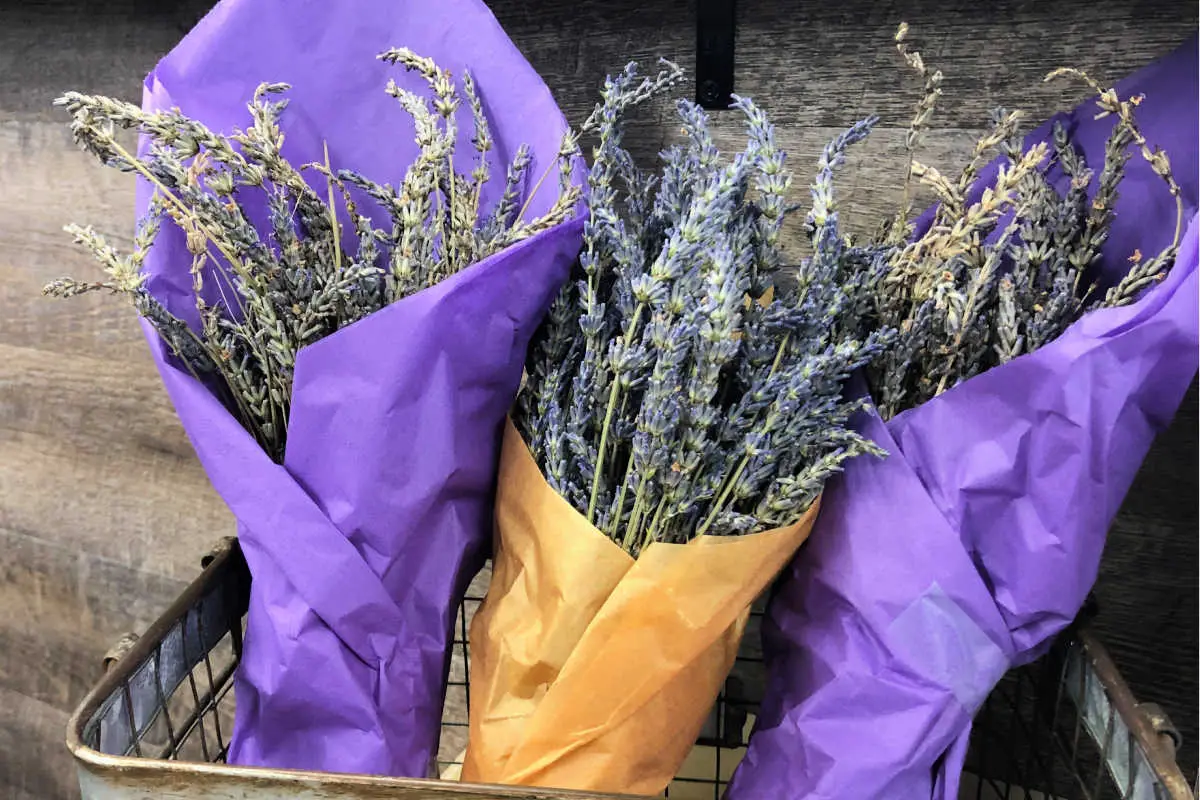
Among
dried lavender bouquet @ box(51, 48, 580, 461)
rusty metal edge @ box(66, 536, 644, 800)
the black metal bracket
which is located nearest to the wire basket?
rusty metal edge @ box(66, 536, 644, 800)

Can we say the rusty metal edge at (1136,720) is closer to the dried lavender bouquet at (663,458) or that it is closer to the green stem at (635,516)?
the dried lavender bouquet at (663,458)

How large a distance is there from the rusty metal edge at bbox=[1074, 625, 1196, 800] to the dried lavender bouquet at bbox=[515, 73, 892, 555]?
234 mm

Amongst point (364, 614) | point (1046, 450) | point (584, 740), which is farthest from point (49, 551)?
point (1046, 450)

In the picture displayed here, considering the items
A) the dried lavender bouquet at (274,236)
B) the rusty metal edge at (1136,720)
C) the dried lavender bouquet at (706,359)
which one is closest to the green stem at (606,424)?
the dried lavender bouquet at (706,359)

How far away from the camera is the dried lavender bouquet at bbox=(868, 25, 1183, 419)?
0.58 metres

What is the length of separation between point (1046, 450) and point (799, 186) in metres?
0.43

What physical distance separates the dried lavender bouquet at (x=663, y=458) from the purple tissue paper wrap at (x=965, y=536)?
50mm

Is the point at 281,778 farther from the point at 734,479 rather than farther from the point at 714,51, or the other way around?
the point at 714,51

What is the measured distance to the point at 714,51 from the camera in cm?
86

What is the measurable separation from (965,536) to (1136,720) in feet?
0.48

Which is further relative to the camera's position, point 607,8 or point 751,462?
point 607,8

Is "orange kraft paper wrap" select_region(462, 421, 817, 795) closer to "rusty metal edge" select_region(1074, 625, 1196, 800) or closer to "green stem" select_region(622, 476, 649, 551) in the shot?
"green stem" select_region(622, 476, 649, 551)

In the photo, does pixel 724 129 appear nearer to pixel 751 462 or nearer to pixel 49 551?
pixel 751 462

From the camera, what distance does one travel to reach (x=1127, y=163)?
66cm
